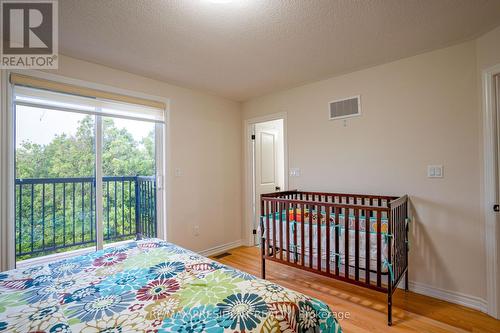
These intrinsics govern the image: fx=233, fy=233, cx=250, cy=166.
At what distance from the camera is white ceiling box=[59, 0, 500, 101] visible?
65.1 inches

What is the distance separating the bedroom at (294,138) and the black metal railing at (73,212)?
1 centimetres

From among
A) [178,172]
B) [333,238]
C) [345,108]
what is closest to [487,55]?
[345,108]

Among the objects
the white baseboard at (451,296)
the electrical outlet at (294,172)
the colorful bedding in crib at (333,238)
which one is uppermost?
the electrical outlet at (294,172)

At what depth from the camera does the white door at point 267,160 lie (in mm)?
3975

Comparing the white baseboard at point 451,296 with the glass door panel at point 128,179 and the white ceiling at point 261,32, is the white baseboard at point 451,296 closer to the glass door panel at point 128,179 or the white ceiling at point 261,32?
the white ceiling at point 261,32

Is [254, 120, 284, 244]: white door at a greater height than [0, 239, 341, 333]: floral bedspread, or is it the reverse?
[254, 120, 284, 244]: white door

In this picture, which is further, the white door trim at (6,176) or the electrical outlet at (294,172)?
the electrical outlet at (294,172)

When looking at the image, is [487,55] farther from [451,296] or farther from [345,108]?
[451,296]

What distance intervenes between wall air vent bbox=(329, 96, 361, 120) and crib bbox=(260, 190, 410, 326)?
3.20 feet

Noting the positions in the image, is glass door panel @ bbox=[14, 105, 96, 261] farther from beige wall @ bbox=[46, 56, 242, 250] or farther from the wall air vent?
the wall air vent

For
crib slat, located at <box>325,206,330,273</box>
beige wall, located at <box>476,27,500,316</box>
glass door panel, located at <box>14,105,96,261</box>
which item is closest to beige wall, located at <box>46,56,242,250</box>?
glass door panel, located at <box>14,105,96,261</box>

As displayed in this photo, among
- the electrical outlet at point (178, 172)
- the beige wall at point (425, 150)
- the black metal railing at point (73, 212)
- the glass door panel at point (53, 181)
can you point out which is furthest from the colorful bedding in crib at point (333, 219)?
the glass door panel at point (53, 181)

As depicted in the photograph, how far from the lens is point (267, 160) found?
4191mm

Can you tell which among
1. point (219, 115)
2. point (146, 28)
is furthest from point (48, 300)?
point (219, 115)
